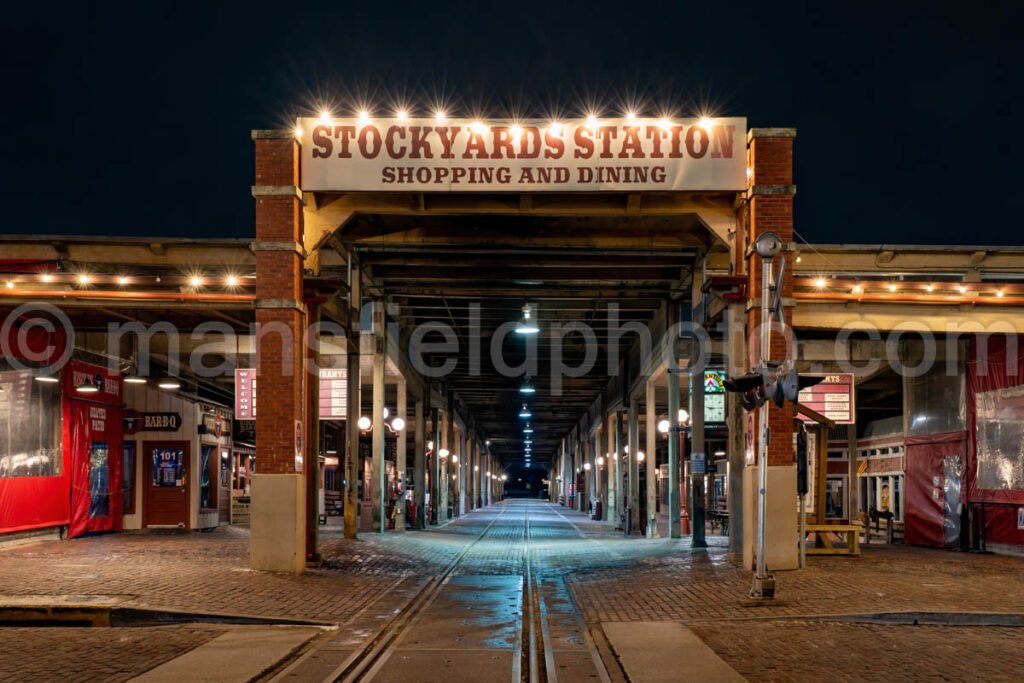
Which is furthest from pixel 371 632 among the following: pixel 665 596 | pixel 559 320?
pixel 559 320

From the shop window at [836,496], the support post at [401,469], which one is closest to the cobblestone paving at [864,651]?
the support post at [401,469]

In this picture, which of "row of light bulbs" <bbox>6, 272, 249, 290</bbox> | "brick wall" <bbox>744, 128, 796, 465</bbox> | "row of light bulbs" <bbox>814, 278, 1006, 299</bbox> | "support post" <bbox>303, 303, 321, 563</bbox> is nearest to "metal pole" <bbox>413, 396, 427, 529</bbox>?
"row of light bulbs" <bbox>6, 272, 249, 290</bbox>

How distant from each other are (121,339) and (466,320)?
1399 centimetres

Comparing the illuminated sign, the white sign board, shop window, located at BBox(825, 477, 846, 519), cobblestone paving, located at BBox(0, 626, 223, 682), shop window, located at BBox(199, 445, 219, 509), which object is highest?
the white sign board

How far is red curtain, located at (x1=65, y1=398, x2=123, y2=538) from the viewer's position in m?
23.6

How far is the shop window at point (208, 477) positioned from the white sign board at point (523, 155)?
1332 centimetres

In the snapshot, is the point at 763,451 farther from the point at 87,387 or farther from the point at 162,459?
the point at 162,459

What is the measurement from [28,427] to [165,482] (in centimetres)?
669

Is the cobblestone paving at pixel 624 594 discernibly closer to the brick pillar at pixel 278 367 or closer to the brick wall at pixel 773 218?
the brick pillar at pixel 278 367

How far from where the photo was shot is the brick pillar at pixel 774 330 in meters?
17.0

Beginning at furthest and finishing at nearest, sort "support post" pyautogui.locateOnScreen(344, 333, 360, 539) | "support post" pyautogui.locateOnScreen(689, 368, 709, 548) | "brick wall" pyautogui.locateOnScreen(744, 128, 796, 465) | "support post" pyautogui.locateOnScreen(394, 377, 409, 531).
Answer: "support post" pyautogui.locateOnScreen(394, 377, 409, 531) → "support post" pyautogui.locateOnScreen(344, 333, 360, 539) → "support post" pyautogui.locateOnScreen(689, 368, 709, 548) → "brick wall" pyautogui.locateOnScreen(744, 128, 796, 465)

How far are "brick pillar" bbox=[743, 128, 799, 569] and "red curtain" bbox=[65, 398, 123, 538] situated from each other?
14990 mm

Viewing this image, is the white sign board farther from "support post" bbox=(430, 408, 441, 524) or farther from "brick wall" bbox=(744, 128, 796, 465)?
"support post" bbox=(430, 408, 441, 524)

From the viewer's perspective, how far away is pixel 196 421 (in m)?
28.1
